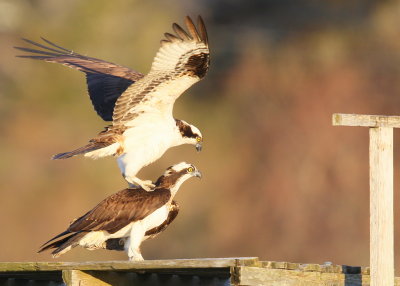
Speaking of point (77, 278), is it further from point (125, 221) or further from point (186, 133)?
point (186, 133)

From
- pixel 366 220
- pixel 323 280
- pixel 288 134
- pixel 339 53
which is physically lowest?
pixel 323 280

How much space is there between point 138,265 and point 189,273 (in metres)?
0.52

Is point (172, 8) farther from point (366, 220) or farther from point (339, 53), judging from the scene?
point (366, 220)

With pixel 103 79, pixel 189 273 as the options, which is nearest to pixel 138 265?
pixel 189 273

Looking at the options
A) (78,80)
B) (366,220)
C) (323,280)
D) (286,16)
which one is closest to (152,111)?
(323,280)

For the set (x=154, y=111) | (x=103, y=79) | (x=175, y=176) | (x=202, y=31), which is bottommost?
(x=175, y=176)

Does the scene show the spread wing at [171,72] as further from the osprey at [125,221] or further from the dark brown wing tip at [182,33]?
the osprey at [125,221]

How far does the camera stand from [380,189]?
12938 mm

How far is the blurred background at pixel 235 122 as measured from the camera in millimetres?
32594

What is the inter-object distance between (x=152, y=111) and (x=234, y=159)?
65.4ft

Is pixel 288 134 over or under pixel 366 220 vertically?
over

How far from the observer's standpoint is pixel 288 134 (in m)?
35.8

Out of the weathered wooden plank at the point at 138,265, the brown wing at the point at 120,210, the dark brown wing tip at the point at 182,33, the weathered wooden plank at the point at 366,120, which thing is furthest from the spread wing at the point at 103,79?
the weathered wooden plank at the point at 366,120

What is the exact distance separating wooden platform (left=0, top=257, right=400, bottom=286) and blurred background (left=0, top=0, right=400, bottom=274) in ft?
48.9
